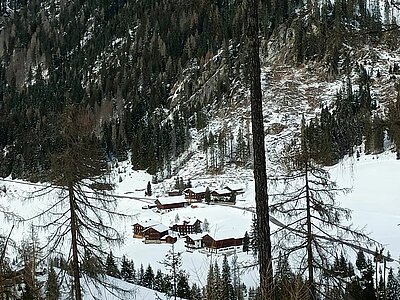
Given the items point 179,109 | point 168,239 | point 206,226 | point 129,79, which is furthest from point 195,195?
point 129,79

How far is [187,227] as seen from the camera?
1388 inches

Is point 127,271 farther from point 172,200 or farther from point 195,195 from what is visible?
point 195,195

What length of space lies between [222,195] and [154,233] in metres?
15.0

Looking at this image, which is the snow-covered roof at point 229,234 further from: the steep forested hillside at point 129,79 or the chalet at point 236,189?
the chalet at point 236,189

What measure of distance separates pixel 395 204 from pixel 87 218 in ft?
101

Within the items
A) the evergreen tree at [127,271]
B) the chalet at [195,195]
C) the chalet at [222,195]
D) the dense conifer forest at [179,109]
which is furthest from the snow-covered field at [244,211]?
the chalet at [195,195]

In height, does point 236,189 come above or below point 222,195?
above

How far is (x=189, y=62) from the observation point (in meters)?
103

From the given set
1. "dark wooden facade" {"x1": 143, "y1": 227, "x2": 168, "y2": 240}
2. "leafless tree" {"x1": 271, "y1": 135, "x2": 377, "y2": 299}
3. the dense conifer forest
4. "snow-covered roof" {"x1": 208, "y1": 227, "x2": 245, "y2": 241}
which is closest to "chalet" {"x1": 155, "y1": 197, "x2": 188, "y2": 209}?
the dense conifer forest

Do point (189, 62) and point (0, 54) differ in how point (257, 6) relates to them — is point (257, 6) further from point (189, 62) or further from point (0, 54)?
point (0, 54)

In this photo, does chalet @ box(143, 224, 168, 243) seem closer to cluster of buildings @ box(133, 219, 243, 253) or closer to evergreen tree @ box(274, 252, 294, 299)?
cluster of buildings @ box(133, 219, 243, 253)

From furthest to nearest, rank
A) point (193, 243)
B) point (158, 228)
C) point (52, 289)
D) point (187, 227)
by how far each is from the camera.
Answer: point (187, 227)
point (158, 228)
point (193, 243)
point (52, 289)

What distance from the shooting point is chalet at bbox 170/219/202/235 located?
113 ft

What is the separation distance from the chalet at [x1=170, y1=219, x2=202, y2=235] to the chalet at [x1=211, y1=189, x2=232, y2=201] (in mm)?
10603
